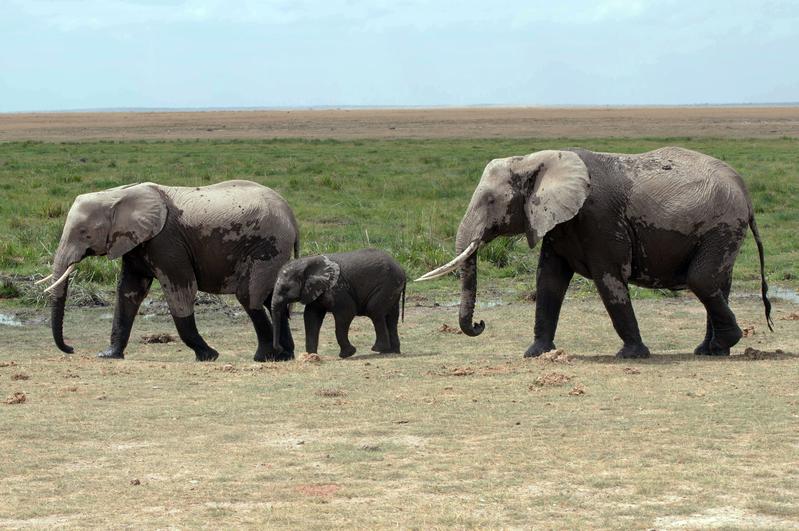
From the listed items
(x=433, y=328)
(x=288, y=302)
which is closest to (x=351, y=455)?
(x=288, y=302)

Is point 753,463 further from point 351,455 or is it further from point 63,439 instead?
point 63,439

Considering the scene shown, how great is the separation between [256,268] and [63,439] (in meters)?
4.61

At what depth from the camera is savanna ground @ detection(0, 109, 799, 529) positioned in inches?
273

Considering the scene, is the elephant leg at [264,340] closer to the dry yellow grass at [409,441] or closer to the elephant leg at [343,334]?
the dry yellow grass at [409,441]

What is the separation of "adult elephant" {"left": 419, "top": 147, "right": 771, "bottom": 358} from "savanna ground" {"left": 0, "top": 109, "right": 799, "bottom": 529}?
1.94 ft

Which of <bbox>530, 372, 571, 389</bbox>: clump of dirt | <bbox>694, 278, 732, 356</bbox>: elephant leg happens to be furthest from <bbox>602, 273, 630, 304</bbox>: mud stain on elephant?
<bbox>530, 372, 571, 389</bbox>: clump of dirt

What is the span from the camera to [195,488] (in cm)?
732

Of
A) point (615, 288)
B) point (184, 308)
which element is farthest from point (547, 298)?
point (184, 308)

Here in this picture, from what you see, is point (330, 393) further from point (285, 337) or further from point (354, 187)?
point (354, 187)

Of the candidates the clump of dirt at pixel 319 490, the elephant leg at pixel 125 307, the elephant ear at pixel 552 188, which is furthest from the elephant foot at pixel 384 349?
the clump of dirt at pixel 319 490

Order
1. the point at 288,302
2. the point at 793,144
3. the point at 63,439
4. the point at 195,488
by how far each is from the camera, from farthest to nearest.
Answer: the point at 793,144, the point at 288,302, the point at 63,439, the point at 195,488

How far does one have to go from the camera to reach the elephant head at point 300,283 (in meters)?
12.8

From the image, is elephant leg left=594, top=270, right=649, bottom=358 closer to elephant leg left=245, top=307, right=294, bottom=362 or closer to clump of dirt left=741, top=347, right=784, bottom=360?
clump of dirt left=741, top=347, right=784, bottom=360

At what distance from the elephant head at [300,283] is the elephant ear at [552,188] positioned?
2.12 metres
